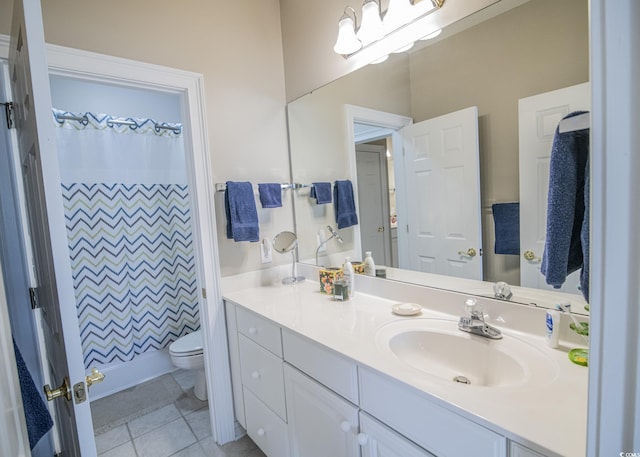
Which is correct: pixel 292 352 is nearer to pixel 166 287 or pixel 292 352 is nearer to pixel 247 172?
pixel 247 172

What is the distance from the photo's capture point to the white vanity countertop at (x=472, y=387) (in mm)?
649

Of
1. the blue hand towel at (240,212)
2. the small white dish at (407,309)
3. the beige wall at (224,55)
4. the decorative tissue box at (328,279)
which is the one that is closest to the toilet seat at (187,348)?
the beige wall at (224,55)

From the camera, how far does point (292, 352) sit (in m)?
1.28

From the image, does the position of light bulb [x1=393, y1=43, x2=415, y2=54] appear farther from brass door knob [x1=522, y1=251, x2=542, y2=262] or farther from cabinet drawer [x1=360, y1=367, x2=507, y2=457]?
cabinet drawer [x1=360, y1=367, x2=507, y2=457]

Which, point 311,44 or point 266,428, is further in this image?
point 311,44

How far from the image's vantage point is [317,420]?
1.18m

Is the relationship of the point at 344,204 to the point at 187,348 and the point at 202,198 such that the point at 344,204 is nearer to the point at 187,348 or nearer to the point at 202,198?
the point at 202,198

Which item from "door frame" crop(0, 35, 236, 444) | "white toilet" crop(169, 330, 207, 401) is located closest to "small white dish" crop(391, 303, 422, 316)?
"door frame" crop(0, 35, 236, 444)

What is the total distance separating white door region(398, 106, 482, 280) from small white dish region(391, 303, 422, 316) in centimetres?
19

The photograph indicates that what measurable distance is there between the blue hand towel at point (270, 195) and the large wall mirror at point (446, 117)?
19cm

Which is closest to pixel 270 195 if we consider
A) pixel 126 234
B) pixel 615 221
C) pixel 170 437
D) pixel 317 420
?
pixel 317 420

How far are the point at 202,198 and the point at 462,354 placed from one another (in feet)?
4.68

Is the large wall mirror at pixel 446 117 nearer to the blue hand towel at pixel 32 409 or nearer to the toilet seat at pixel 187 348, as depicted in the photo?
the toilet seat at pixel 187 348

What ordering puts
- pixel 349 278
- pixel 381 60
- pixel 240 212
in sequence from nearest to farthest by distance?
pixel 381 60
pixel 349 278
pixel 240 212
